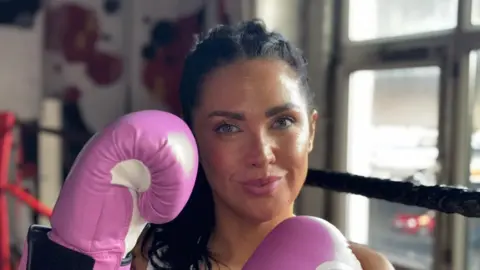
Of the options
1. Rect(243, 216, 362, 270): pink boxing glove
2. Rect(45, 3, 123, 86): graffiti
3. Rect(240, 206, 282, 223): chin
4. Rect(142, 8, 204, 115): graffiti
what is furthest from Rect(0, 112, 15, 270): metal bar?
Rect(243, 216, 362, 270): pink boxing glove

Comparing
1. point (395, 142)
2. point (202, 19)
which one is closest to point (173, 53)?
point (202, 19)

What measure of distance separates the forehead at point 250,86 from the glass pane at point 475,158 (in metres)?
0.58

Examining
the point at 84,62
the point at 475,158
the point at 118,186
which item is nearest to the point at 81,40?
the point at 84,62

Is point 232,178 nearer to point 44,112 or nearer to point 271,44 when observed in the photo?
point 271,44

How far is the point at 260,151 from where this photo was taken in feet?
2.65

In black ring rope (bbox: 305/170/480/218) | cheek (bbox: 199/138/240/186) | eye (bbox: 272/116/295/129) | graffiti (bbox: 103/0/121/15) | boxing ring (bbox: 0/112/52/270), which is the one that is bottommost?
boxing ring (bbox: 0/112/52/270)

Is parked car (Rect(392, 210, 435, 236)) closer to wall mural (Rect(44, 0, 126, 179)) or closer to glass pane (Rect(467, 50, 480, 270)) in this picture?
glass pane (Rect(467, 50, 480, 270))

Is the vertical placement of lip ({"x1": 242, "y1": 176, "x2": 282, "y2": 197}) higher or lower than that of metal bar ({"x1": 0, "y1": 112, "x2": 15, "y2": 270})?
higher

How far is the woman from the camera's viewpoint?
82cm

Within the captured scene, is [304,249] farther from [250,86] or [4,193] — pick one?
Result: [4,193]

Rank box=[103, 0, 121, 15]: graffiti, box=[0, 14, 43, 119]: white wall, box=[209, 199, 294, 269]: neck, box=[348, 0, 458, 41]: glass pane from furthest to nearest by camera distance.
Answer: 1. box=[103, 0, 121, 15]: graffiti
2. box=[0, 14, 43, 119]: white wall
3. box=[348, 0, 458, 41]: glass pane
4. box=[209, 199, 294, 269]: neck

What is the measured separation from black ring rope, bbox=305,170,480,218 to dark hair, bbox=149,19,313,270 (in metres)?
0.19

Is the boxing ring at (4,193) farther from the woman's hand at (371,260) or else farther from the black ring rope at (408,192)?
the woman's hand at (371,260)

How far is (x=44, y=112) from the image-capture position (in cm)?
217
